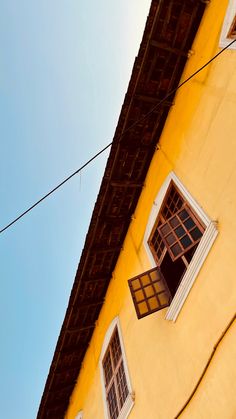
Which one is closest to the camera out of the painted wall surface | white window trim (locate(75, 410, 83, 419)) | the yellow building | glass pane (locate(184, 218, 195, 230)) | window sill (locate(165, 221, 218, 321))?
the painted wall surface

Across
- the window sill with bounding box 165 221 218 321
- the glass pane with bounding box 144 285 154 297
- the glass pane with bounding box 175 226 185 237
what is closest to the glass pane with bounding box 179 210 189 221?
the glass pane with bounding box 175 226 185 237

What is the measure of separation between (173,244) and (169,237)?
175 millimetres

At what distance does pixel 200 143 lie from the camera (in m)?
4.60

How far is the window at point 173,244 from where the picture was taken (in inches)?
168

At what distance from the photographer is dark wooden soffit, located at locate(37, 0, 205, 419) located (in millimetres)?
4883

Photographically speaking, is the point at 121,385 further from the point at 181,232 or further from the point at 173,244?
the point at 181,232

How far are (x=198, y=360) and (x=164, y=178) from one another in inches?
123

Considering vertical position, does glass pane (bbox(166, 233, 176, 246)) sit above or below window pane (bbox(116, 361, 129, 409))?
above

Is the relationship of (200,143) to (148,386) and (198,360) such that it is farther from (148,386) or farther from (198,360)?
(148,386)

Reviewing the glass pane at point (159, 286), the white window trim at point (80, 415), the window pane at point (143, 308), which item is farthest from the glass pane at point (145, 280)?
the white window trim at point (80, 415)

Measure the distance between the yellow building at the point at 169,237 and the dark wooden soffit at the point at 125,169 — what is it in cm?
2

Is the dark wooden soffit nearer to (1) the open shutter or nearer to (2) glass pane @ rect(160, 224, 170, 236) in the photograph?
(2) glass pane @ rect(160, 224, 170, 236)

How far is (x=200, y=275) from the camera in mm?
4109

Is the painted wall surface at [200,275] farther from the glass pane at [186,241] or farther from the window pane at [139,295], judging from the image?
the glass pane at [186,241]
